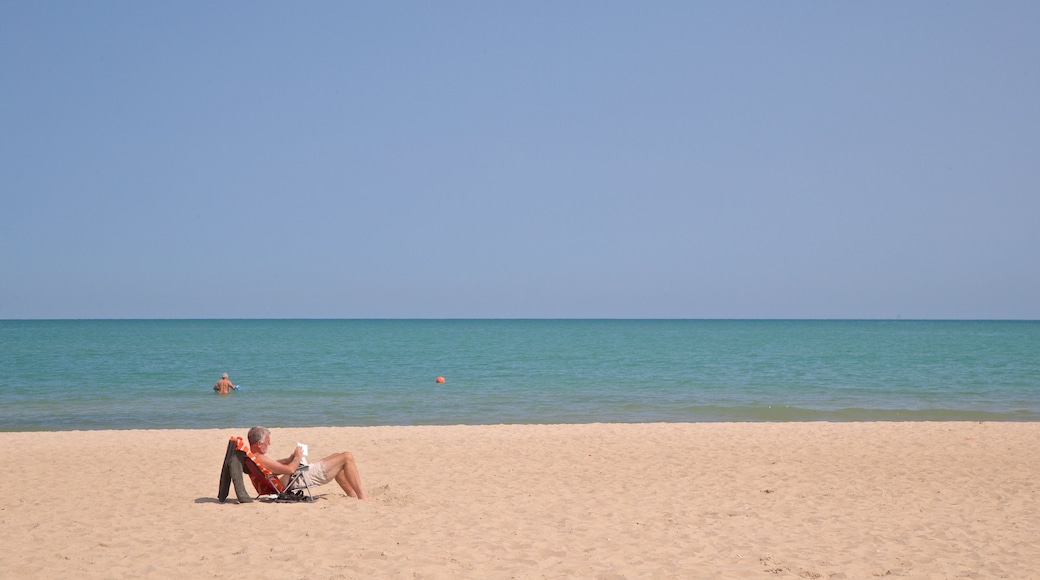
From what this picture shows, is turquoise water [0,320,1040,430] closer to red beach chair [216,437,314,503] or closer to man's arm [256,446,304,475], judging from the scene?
red beach chair [216,437,314,503]

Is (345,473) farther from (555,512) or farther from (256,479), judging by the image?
(555,512)

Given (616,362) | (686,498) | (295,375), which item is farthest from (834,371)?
(686,498)

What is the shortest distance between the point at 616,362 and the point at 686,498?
37.6 m

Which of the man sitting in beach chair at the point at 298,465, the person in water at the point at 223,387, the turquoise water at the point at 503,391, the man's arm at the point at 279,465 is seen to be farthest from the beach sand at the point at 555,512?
the person in water at the point at 223,387

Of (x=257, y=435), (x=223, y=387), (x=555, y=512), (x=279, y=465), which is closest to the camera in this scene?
(x=555, y=512)

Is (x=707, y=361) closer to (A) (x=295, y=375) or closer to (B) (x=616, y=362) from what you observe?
(B) (x=616, y=362)

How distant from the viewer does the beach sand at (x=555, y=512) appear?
6.96 meters

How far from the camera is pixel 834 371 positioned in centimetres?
3881

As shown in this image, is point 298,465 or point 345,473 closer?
point 298,465

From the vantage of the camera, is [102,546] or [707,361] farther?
[707,361]

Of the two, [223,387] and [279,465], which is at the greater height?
[279,465]

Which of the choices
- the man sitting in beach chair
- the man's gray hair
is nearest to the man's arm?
the man sitting in beach chair

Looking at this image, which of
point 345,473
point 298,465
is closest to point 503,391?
point 345,473

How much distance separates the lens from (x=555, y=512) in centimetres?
918
